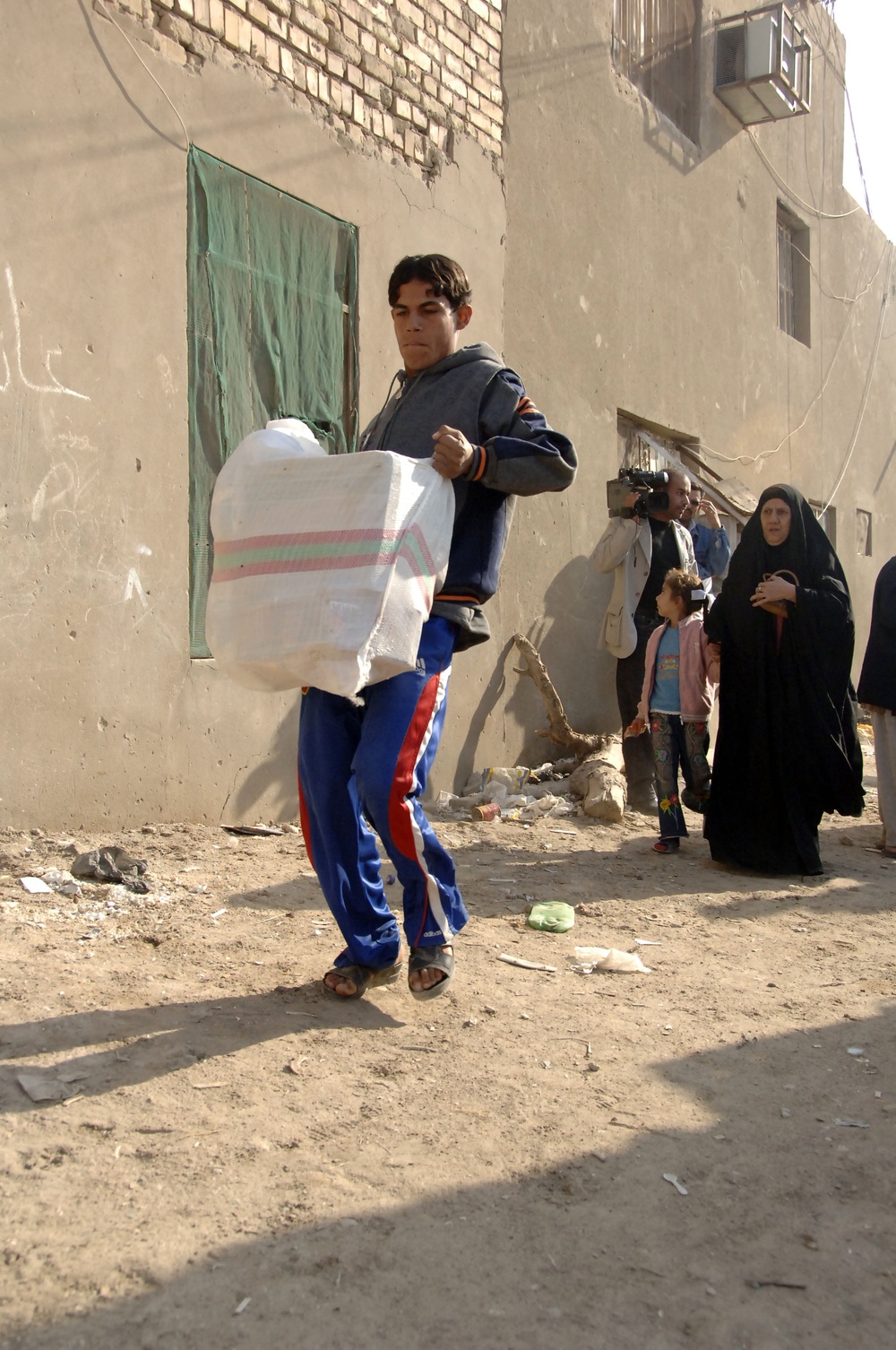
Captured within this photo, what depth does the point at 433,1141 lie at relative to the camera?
2.00 m

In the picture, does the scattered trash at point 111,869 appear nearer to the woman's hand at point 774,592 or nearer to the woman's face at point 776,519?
the woman's hand at point 774,592

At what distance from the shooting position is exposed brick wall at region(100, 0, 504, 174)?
454cm

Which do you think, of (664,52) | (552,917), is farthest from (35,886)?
(664,52)

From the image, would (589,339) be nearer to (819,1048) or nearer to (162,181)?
(162,181)

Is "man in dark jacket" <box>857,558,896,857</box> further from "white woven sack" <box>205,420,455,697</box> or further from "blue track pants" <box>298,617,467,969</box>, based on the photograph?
"white woven sack" <box>205,420,455,697</box>

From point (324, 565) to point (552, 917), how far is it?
6.16 feet

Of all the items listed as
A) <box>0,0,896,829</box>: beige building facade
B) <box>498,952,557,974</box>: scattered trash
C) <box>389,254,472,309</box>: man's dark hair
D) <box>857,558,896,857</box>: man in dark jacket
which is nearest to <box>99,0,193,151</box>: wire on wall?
<box>0,0,896,829</box>: beige building facade

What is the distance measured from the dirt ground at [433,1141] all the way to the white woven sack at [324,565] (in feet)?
2.74

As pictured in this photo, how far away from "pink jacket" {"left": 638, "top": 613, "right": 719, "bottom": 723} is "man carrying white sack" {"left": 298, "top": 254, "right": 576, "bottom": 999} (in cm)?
264

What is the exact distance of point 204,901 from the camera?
140 inches

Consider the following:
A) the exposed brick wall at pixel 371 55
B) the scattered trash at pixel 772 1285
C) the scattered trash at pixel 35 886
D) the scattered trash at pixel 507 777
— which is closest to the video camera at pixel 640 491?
the scattered trash at pixel 507 777

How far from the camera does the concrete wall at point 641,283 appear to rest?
272 inches

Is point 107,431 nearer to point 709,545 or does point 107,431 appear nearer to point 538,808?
point 538,808

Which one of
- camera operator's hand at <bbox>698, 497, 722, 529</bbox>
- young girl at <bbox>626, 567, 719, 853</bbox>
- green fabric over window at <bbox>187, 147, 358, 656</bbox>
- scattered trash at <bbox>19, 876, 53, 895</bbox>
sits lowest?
scattered trash at <bbox>19, 876, 53, 895</bbox>
